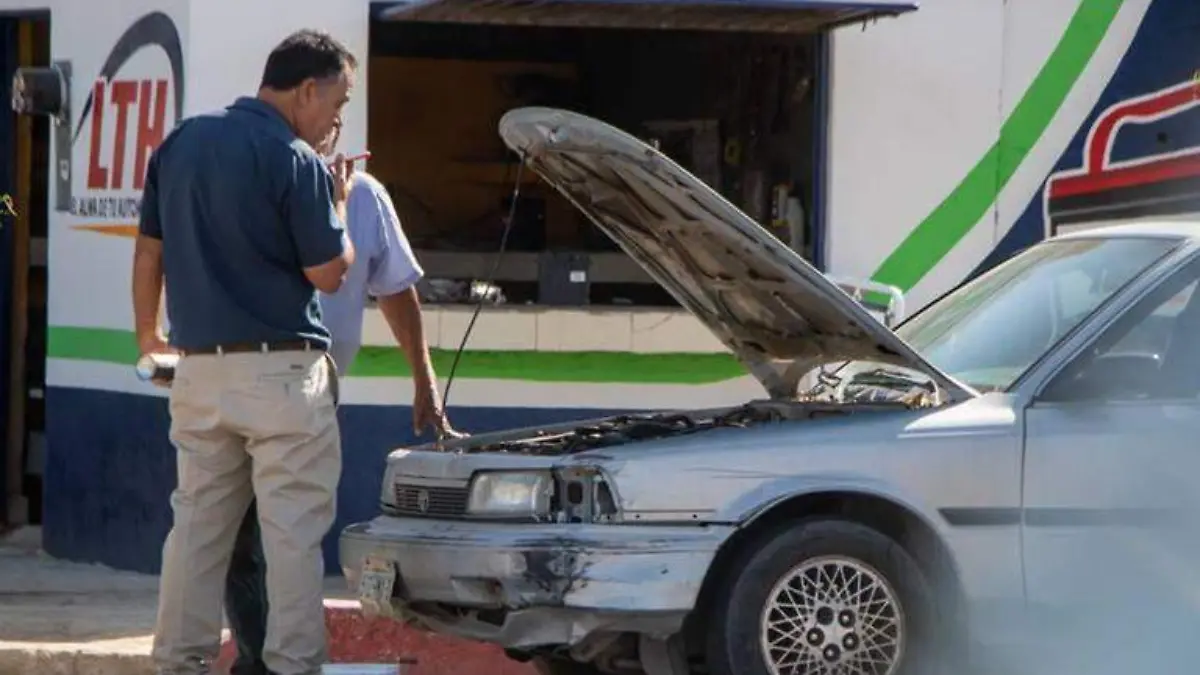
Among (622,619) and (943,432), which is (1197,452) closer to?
(943,432)

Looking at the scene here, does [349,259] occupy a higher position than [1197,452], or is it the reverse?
[349,259]

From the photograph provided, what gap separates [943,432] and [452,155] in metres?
5.84

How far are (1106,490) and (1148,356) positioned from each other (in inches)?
17.8

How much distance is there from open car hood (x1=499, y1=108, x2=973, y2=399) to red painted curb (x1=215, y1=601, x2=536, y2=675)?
5.21 ft

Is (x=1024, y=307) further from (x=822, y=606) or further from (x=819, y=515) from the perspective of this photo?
(x=822, y=606)

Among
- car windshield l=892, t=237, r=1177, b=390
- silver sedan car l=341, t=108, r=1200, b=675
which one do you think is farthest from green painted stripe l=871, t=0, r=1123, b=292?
silver sedan car l=341, t=108, r=1200, b=675

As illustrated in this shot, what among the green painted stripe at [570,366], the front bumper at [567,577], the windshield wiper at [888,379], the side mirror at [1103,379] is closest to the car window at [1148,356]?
the side mirror at [1103,379]

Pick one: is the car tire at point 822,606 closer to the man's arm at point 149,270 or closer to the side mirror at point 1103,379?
the side mirror at point 1103,379

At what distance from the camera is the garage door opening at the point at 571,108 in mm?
10992

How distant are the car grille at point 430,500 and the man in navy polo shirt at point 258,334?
0.24 metres

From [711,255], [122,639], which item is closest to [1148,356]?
[711,255]

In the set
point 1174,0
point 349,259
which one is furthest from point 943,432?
point 1174,0

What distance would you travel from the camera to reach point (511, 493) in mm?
6676

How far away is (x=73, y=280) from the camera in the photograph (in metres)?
11.1
